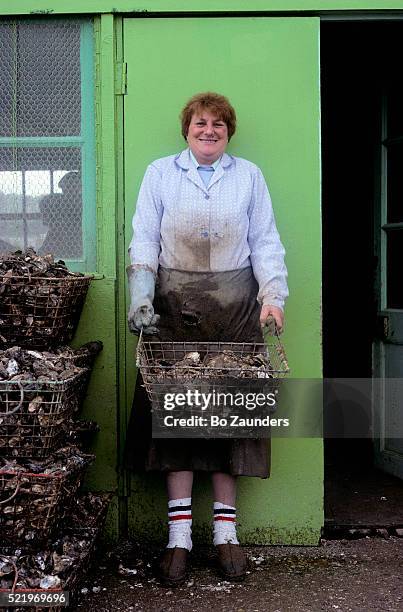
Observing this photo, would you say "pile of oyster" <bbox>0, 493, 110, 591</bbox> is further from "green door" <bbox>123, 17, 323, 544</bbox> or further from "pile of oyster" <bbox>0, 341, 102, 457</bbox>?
"green door" <bbox>123, 17, 323, 544</bbox>

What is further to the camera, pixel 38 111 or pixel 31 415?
pixel 38 111

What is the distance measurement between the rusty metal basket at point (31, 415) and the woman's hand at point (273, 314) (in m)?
0.99

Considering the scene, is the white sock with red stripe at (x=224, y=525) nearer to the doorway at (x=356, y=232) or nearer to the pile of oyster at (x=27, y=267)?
the doorway at (x=356, y=232)

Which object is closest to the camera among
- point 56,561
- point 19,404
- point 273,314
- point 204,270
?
point 19,404

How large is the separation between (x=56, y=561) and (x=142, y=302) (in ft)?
4.10

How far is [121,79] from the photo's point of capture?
4438 millimetres

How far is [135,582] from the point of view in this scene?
4.08 metres

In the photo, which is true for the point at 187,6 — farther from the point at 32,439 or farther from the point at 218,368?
the point at 32,439

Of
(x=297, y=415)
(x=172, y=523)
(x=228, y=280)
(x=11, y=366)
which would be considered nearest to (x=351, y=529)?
(x=297, y=415)

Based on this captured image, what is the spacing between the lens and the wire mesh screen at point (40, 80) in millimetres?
4500

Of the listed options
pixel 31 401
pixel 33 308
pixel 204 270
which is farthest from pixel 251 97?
pixel 31 401

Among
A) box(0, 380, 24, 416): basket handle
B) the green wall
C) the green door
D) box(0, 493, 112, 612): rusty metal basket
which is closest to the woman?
the green door

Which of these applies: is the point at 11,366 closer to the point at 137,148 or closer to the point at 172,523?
the point at 172,523

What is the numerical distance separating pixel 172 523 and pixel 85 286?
1299 mm
